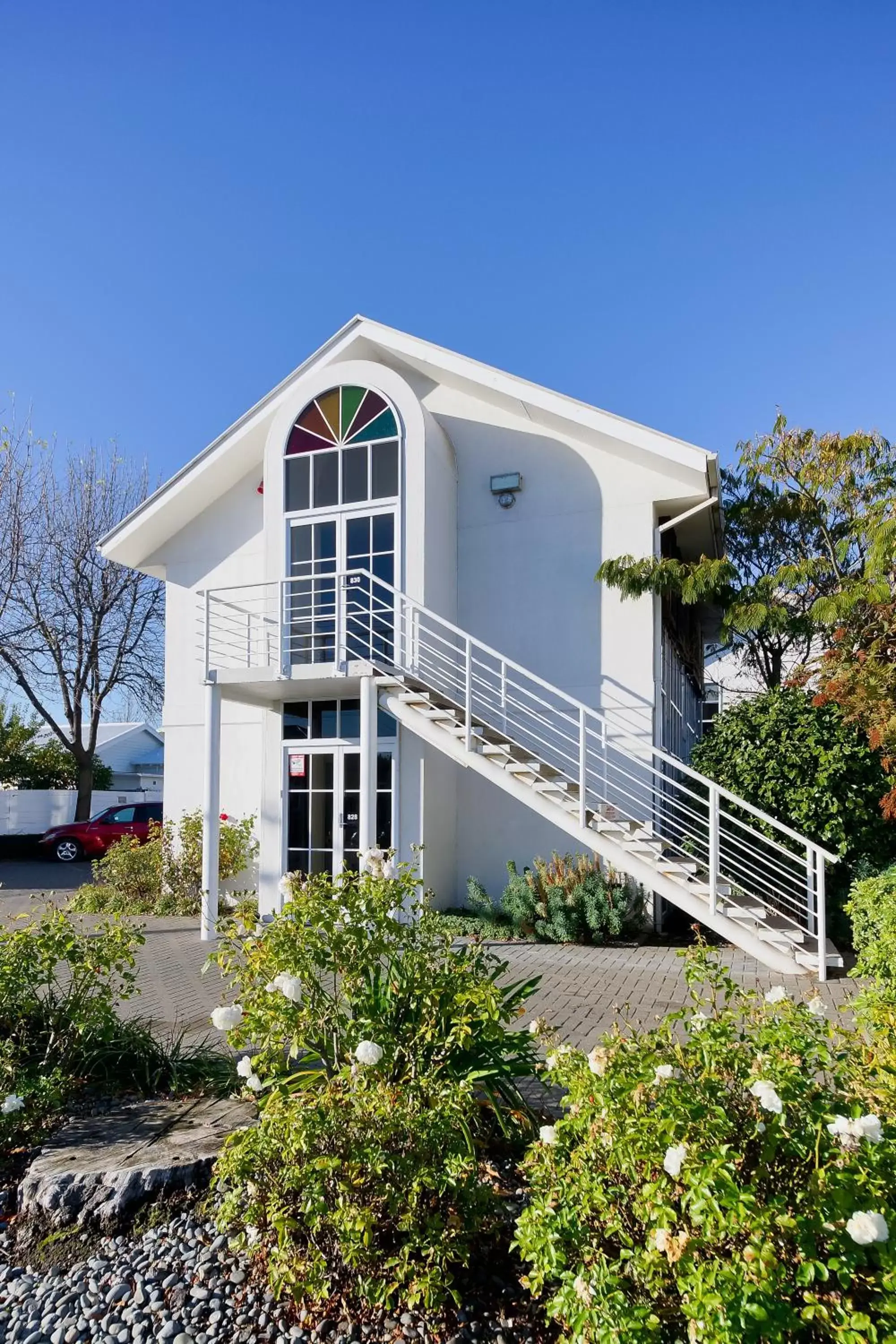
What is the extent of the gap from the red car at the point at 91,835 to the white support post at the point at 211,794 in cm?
1068

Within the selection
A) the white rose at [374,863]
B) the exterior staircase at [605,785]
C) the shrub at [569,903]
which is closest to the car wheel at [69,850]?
the exterior staircase at [605,785]

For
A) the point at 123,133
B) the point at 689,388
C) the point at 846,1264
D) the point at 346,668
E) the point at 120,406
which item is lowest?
the point at 846,1264

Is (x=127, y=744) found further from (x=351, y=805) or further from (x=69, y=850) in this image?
(x=351, y=805)

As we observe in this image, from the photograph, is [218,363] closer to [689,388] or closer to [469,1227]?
[689,388]

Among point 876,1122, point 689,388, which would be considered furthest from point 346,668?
point 876,1122

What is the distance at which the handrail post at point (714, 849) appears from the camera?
7.80 metres

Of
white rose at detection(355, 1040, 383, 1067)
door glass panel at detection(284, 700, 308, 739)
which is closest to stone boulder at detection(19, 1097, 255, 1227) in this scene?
white rose at detection(355, 1040, 383, 1067)

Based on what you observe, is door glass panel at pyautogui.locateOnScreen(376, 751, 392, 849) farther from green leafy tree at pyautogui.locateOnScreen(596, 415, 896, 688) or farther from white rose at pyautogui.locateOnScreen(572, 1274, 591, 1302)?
white rose at pyautogui.locateOnScreen(572, 1274, 591, 1302)

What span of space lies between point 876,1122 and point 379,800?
889cm

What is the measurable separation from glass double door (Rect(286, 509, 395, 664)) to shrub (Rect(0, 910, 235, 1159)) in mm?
6428

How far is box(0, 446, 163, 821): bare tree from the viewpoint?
2219cm

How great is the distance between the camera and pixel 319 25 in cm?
703

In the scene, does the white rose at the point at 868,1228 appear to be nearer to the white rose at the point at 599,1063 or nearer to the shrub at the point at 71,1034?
the white rose at the point at 599,1063

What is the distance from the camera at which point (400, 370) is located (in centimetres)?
1209
